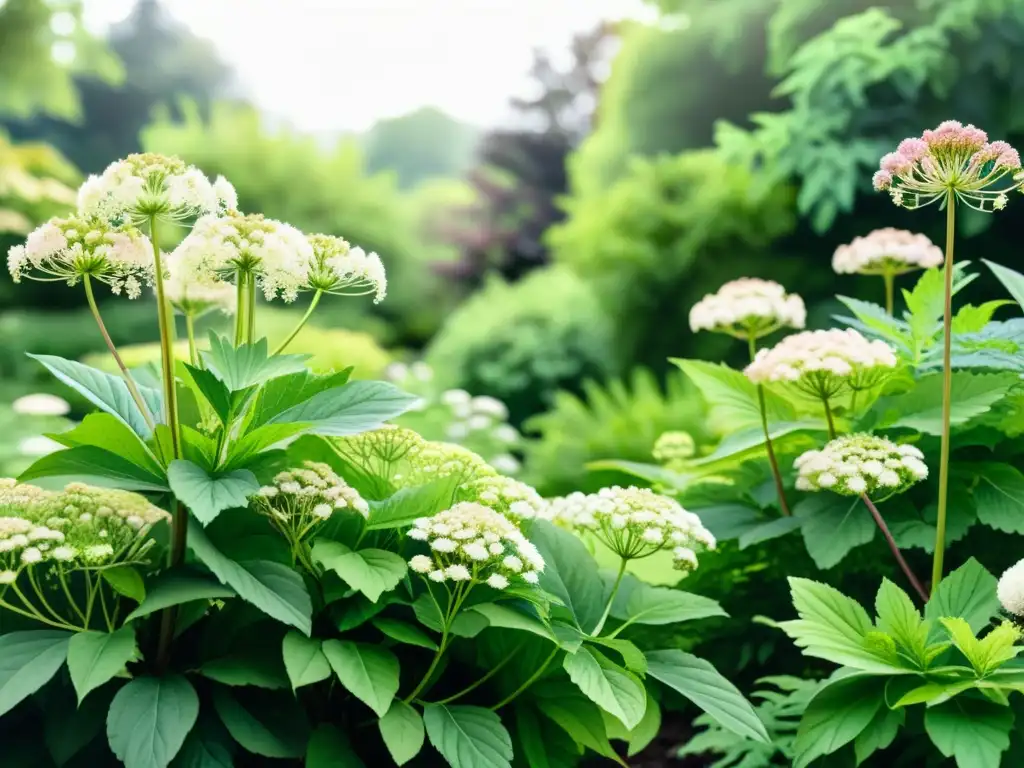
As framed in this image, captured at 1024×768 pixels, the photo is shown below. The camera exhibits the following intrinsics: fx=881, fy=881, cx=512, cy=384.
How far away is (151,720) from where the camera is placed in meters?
1.50

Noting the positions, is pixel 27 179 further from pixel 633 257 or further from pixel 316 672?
pixel 316 672

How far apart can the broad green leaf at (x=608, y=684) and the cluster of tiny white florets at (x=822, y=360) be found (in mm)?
728

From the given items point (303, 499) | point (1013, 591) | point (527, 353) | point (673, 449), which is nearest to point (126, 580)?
point (303, 499)

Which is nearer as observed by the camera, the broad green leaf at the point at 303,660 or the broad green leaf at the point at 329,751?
the broad green leaf at the point at 303,660

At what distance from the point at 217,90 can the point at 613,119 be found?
21.9 m

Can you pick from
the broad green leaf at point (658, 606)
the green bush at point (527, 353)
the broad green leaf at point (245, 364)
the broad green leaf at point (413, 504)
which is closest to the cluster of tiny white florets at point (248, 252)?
the broad green leaf at point (245, 364)

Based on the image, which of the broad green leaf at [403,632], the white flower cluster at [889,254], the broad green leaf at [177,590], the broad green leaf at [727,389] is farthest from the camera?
the white flower cluster at [889,254]

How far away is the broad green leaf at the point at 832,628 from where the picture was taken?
1.64 meters

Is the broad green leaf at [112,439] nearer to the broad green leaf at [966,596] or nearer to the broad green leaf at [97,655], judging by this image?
the broad green leaf at [97,655]

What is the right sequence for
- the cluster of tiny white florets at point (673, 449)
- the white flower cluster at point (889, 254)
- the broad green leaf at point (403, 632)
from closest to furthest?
1. the broad green leaf at point (403, 632)
2. the white flower cluster at point (889, 254)
3. the cluster of tiny white florets at point (673, 449)

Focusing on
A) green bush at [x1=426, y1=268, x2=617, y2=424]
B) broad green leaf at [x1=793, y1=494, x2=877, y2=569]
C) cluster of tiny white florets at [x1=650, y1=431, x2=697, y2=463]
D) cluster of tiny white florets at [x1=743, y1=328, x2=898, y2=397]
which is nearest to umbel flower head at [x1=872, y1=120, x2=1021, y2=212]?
cluster of tiny white florets at [x1=743, y1=328, x2=898, y2=397]

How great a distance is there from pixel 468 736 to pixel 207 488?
656 mm

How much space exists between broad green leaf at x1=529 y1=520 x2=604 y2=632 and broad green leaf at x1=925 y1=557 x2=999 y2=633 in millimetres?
684

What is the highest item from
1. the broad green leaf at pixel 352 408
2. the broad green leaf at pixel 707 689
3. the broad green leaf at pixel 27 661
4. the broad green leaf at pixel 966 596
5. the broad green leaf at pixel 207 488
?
the broad green leaf at pixel 352 408
